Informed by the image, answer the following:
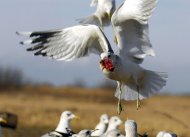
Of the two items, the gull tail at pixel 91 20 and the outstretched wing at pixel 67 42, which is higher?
the gull tail at pixel 91 20

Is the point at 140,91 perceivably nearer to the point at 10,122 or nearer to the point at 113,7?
the point at 113,7

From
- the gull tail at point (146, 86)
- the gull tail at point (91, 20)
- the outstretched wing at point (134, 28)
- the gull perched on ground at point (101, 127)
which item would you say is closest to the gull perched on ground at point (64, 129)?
the gull perched on ground at point (101, 127)

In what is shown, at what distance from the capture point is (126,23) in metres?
12.1

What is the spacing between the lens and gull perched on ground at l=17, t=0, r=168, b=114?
12.0 metres

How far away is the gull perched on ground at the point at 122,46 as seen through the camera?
11961 millimetres

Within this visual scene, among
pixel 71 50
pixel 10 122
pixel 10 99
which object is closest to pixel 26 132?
pixel 10 122

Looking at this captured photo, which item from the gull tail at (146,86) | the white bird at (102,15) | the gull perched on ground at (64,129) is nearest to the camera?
the gull tail at (146,86)

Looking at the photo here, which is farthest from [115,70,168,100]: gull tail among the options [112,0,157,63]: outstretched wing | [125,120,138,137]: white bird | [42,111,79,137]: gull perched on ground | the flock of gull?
[42,111,79,137]: gull perched on ground

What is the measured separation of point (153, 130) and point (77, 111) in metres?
7.73

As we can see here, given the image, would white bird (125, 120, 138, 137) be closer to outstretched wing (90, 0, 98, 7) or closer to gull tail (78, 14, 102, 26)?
gull tail (78, 14, 102, 26)

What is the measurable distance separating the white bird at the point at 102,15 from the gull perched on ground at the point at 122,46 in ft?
3.02

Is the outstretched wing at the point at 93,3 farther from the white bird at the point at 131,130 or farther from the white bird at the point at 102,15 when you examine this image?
the white bird at the point at 131,130

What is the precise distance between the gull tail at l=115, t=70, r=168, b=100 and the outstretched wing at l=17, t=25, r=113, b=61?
22.1 inches

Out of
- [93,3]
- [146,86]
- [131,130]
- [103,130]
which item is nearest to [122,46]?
[146,86]
